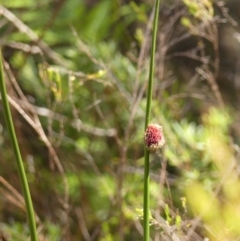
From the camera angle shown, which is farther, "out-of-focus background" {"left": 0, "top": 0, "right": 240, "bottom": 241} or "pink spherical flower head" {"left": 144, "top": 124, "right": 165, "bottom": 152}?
"out-of-focus background" {"left": 0, "top": 0, "right": 240, "bottom": 241}

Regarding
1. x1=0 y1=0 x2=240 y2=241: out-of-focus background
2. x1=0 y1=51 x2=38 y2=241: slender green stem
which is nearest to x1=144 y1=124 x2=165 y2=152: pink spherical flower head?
x1=0 y1=51 x2=38 y2=241: slender green stem

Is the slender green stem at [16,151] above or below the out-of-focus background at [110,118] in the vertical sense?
above

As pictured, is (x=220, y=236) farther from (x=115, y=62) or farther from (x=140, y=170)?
(x=115, y=62)

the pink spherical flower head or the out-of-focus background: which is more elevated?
the pink spherical flower head

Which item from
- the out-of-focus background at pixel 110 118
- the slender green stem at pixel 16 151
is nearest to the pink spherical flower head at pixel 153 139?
the slender green stem at pixel 16 151

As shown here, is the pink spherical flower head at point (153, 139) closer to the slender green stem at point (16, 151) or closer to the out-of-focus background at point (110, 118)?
the slender green stem at point (16, 151)

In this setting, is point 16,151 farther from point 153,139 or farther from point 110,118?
point 110,118

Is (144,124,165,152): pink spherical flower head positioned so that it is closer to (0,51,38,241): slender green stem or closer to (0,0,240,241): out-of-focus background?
(0,51,38,241): slender green stem
